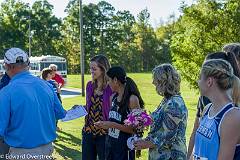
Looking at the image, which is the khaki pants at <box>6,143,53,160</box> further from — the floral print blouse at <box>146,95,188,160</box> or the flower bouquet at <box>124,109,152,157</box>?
the floral print blouse at <box>146,95,188,160</box>

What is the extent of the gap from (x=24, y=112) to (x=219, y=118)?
2096mm

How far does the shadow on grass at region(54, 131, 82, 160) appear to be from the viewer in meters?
9.14

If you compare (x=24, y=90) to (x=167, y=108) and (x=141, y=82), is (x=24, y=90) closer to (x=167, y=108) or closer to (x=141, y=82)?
(x=167, y=108)

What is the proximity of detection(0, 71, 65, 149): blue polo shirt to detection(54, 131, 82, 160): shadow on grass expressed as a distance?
426 centimetres

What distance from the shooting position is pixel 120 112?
17.5 feet

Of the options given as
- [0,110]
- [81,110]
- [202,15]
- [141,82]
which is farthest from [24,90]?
[141,82]

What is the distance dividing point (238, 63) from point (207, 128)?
146 centimetres

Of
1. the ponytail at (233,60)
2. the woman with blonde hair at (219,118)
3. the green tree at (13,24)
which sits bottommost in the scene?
the woman with blonde hair at (219,118)

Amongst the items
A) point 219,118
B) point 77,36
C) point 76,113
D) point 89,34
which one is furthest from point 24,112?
point 89,34

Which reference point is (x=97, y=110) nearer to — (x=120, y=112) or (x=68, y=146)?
(x=120, y=112)

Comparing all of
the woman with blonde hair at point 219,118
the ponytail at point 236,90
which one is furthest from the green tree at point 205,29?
the woman with blonde hair at point 219,118

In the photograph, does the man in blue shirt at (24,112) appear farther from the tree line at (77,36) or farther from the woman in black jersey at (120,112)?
the tree line at (77,36)

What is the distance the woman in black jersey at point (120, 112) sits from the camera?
5.27 meters

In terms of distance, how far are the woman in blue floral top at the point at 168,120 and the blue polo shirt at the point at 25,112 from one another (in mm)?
1101
